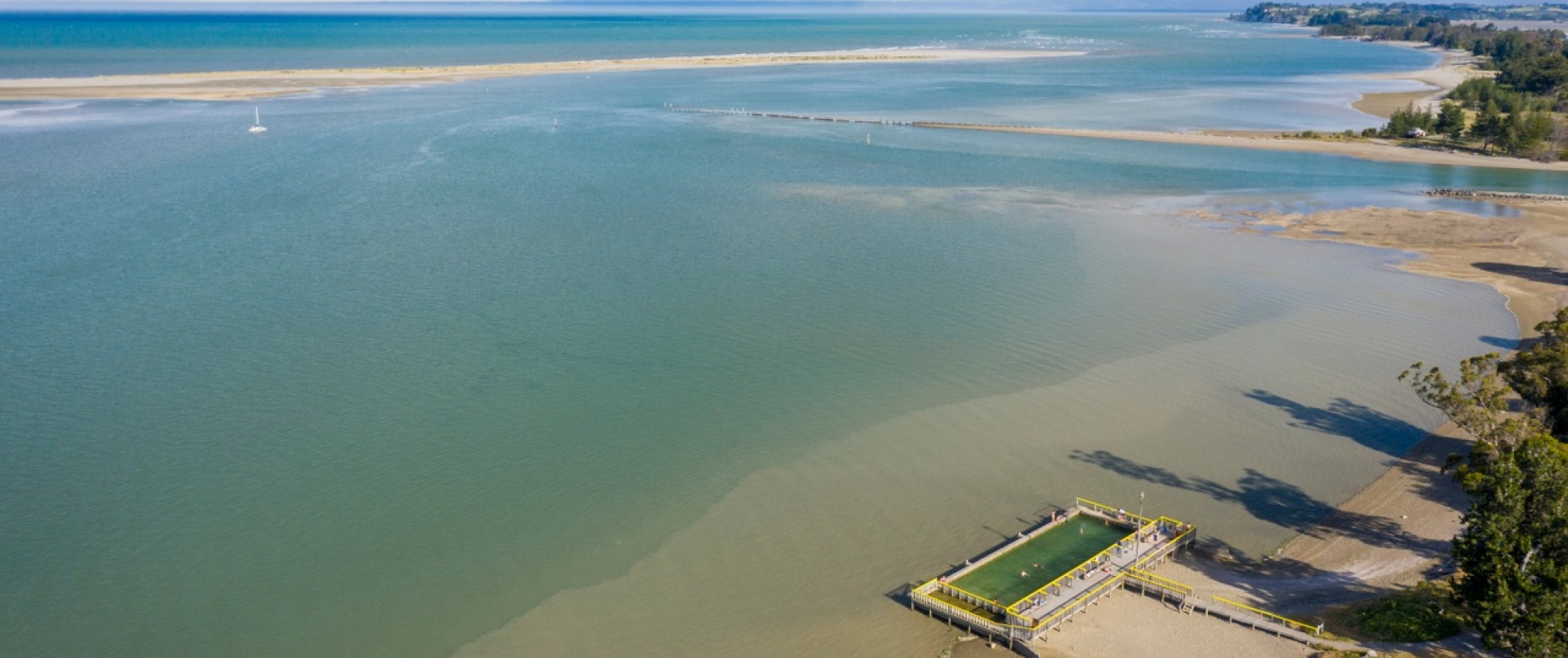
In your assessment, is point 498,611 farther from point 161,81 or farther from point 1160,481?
point 161,81

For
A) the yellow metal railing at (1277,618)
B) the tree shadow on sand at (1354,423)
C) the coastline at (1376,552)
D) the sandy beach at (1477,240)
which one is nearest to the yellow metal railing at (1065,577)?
the coastline at (1376,552)

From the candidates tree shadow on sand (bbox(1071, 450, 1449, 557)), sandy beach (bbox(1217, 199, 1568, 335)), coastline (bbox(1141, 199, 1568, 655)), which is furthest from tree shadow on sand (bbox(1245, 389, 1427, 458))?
sandy beach (bbox(1217, 199, 1568, 335))

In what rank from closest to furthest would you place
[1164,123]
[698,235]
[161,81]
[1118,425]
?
[1118,425], [698,235], [1164,123], [161,81]

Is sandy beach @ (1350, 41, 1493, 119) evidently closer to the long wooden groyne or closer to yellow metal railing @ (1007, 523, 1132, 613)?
the long wooden groyne

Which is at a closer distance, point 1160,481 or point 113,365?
point 1160,481

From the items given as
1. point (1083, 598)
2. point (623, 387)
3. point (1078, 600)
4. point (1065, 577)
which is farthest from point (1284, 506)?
point (623, 387)

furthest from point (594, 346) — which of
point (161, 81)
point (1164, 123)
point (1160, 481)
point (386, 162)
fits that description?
point (161, 81)
